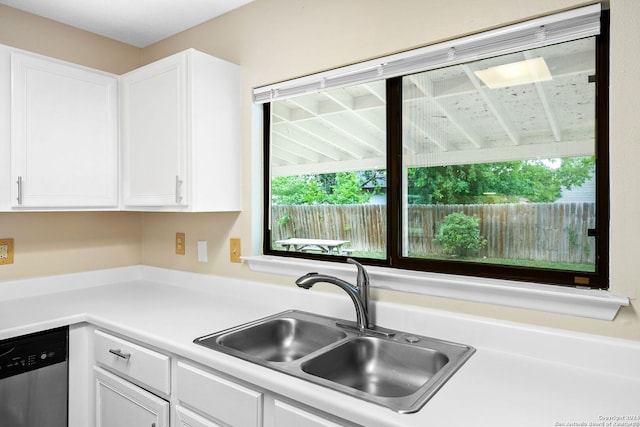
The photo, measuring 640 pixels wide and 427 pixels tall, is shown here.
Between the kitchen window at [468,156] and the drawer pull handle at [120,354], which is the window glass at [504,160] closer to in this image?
the kitchen window at [468,156]

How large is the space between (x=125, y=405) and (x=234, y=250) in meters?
0.86

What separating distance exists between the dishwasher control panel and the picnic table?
106 cm

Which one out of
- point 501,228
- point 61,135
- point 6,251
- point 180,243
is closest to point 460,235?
point 501,228

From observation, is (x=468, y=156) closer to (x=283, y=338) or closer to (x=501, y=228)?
(x=501, y=228)

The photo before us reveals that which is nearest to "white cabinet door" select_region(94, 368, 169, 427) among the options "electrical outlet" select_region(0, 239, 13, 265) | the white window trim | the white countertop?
the white countertop

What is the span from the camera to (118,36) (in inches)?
98.3

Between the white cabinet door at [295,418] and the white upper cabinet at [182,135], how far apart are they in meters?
1.07

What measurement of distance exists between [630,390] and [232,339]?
4.16 feet

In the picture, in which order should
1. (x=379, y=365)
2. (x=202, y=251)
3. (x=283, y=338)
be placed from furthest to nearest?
(x=202, y=251) → (x=283, y=338) → (x=379, y=365)

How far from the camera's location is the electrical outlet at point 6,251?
2121mm

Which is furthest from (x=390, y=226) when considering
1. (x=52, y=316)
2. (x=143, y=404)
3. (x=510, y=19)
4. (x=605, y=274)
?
(x=52, y=316)

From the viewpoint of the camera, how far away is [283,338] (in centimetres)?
174

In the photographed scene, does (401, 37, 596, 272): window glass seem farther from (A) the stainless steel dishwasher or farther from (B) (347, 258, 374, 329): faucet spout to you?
(A) the stainless steel dishwasher

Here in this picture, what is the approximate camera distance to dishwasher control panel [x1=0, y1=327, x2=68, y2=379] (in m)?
1.56
